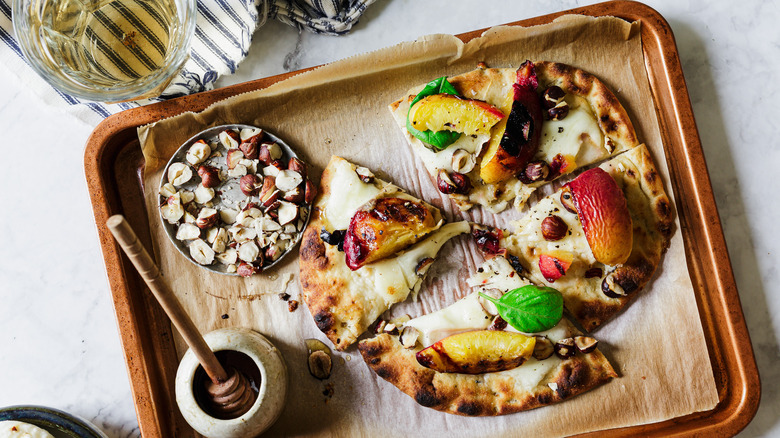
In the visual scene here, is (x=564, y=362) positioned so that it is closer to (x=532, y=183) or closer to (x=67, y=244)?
(x=532, y=183)

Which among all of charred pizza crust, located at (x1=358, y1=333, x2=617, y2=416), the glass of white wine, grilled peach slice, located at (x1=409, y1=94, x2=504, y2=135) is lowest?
charred pizza crust, located at (x1=358, y1=333, x2=617, y2=416)

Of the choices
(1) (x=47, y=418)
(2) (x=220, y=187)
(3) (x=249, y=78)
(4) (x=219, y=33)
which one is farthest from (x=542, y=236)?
(1) (x=47, y=418)

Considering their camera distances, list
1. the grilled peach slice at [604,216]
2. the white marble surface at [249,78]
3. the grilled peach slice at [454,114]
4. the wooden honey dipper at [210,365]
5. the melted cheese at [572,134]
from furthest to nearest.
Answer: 1. the white marble surface at [249,78]
2. the melted cheese at [572,134]
3. the grilled peach slice at [454,114]
4. the grilled peach slice at [604,216]
5. the wooden honey dipper at [210,365]

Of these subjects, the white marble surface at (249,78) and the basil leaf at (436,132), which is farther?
the white marble surface at (249,78)

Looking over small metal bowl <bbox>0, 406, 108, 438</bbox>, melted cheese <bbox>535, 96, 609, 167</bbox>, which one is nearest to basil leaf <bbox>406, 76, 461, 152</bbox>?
melted cheese <bbox>535, 96, 609, 167</bbox>

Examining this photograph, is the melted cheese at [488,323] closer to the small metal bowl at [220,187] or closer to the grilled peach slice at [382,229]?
the grilled peach slice at [382,229]

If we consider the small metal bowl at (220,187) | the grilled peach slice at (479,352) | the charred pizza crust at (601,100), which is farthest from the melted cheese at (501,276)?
the small metal bowl at (220,187)

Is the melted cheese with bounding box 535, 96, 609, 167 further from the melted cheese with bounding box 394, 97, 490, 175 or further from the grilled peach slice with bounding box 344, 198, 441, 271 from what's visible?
the grilled peach slice with bounding box 344, 198, 441, 271

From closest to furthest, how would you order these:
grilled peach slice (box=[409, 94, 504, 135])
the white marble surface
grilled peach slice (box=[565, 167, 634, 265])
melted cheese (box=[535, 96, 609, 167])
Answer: grilled peach slice (box=[565, 167, 634, 265]) < grilled peach slice (box=[409, 94, 504, 135]) < melted cheese (box=[535, 96, 609, 167]) < the white marble surface
